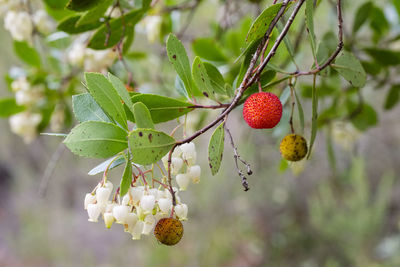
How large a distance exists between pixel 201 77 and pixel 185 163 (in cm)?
15

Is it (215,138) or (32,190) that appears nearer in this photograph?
(215,138)

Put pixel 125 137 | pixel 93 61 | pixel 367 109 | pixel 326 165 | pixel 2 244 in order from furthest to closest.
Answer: pixel 2 244, pixel 326 165, pixel 367 109, pixel 93 61, pixel 125 137

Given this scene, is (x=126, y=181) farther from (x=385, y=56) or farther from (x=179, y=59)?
(x=385, y=56)

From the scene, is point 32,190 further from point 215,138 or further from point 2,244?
point 215,138

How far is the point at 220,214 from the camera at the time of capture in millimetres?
4227

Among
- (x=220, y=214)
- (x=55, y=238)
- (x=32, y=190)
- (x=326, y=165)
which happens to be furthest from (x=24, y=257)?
(x=326, y=165)

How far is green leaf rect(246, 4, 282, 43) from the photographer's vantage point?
565 mm

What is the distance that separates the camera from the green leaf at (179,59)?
24.9 inches

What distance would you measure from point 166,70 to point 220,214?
7.80 ft

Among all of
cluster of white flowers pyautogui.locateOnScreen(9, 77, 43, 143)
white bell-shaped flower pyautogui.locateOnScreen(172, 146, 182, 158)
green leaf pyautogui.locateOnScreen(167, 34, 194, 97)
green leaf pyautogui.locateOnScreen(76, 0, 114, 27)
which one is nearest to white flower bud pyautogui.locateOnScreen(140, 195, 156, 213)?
white bell-shaped flower pyautogui.locateOnScreen(172, 146, 182, 158)

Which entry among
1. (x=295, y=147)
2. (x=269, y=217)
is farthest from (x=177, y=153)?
(x=269, y=217)

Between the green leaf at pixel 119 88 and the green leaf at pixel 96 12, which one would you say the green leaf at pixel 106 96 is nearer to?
the green leaf at pixel 119 88

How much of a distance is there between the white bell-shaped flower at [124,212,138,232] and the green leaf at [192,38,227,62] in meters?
0.76

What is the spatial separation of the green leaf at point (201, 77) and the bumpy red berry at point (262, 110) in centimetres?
7
